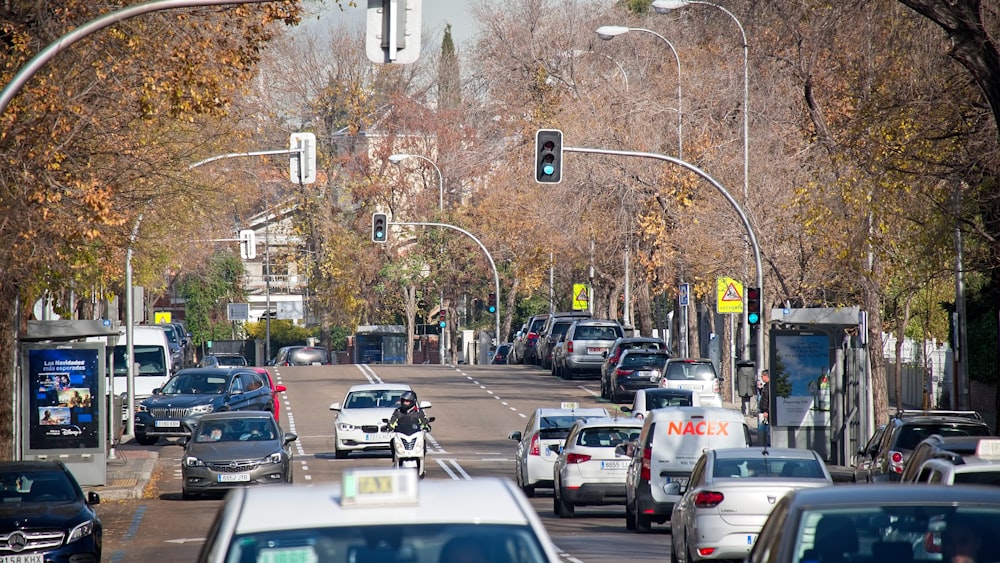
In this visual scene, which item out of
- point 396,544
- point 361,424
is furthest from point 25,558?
point 361,424

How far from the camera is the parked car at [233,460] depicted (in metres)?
25.3

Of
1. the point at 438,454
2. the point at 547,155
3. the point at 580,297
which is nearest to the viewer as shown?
the point at 547,155

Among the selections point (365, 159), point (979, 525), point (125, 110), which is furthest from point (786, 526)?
point (365, 159)

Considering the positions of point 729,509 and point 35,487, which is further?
point 35,487

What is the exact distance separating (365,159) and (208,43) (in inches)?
2226

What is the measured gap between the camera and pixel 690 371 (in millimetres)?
40031

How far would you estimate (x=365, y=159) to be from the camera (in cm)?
7738

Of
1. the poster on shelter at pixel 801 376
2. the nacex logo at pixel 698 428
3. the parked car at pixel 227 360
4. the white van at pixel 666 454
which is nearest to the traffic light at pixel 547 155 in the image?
the poster on shelter at pixel 801 376

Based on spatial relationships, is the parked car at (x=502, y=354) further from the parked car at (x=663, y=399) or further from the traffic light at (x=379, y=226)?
the parked car at (x=663, y=399)

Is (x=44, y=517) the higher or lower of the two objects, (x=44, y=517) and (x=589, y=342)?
the lower

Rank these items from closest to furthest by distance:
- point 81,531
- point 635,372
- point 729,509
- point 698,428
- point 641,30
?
1. point 729,509
2. point 81,531
3. point 698,428
4. point 641,30
5. point 635,372

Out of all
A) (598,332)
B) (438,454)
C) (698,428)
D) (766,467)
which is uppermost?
(598,332)

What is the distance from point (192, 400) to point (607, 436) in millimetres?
14628

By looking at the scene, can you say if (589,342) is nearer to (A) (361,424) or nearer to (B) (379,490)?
(A) (361,424)
